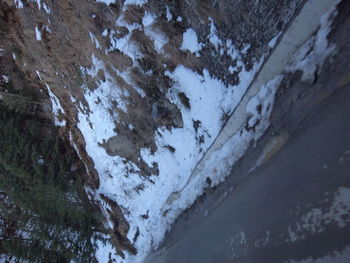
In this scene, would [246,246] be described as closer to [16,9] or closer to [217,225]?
[217,225]

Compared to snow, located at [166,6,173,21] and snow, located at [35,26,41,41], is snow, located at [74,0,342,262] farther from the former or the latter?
snow, located at [35,26,41,41]

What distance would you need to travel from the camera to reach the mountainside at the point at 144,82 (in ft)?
11.3

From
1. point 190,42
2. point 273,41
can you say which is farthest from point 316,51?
point 190,42

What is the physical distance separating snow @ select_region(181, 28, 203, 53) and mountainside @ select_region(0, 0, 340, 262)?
1 cm

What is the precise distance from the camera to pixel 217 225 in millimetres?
3793

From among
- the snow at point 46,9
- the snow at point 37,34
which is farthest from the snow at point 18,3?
the snow at point 46,9

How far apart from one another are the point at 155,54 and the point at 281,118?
2081mm

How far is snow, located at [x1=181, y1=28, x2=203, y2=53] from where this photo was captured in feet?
11.6

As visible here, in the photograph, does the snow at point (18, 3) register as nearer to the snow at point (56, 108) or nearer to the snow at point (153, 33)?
the snow at point (56, 108)

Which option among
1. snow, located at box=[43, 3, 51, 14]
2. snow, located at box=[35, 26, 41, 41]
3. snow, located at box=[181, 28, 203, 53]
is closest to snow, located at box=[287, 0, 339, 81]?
snow, located at box=[181, 28, 203, 53]

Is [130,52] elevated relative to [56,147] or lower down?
lower down

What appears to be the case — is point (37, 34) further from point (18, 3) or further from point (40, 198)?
point (40, 198)

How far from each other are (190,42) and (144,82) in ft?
3.39

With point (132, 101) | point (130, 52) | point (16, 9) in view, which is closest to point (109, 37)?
point (130, 52)
